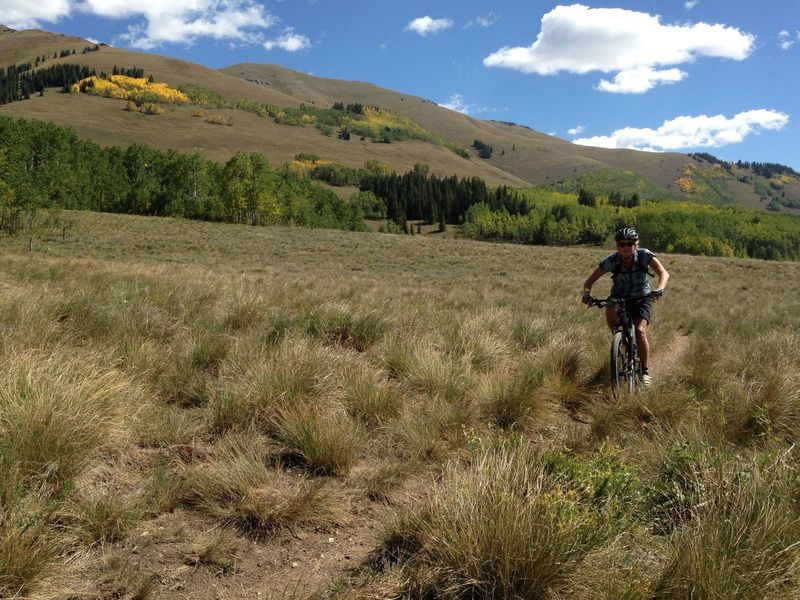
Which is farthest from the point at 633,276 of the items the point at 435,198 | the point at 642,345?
the point at 435,198

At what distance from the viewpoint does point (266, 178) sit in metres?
73.9

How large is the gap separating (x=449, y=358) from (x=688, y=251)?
435 feet

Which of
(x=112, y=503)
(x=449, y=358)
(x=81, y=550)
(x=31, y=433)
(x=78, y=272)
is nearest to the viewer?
(x=81, y=550)

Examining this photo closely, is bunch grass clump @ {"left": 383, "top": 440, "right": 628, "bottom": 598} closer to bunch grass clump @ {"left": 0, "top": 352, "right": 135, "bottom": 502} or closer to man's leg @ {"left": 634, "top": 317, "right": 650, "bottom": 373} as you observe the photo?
bunch grass clump @ {"left": 0, "top": 352, "right": 135, "bottom": 502}

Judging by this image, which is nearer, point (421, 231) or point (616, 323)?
point (616, 323)

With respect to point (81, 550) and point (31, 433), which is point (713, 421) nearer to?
point (81, 550)

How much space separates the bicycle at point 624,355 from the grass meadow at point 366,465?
1.28ft

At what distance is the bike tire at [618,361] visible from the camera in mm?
5980

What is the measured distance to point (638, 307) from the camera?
6.45 meters

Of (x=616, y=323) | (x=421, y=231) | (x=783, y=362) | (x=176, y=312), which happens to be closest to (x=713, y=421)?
(x=616, y=323)

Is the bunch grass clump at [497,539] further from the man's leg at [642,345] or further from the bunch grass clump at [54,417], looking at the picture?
the man's leg at [642,345]

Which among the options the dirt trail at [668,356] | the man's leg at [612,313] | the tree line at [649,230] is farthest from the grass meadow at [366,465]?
the tree line at [649,230]

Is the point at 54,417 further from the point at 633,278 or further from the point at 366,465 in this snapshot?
the point at 633,278

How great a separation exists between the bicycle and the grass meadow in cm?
39
